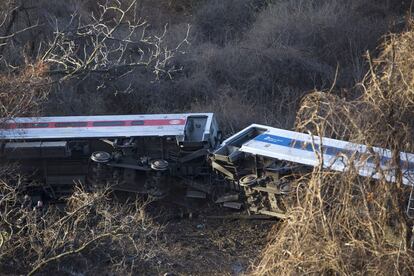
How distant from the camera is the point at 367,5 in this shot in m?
20.4

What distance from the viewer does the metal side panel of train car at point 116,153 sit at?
1252 centimetres

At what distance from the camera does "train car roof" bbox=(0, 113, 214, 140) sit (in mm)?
12734

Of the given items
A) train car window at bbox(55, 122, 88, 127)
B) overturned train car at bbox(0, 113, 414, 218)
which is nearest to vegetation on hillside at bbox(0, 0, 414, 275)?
train car window at bbox(55, 122, 88, 127)

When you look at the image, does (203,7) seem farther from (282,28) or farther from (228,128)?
(228,128)

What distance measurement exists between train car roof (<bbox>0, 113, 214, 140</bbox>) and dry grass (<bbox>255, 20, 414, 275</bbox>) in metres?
4.72

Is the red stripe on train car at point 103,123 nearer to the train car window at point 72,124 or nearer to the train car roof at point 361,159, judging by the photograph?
the train car window at point 72,124

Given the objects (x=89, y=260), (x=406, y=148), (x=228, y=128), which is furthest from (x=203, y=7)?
(x=406, y=148)

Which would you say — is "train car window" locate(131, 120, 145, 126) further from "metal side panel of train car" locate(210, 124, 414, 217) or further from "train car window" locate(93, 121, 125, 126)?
"metal side panel of train car" locate(210, 124, 414, 217)

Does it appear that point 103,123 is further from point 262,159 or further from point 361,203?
point 361,203

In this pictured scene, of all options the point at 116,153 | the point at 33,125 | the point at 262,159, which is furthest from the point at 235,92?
the point at 262,159

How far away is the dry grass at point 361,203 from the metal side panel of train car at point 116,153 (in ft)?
14.6

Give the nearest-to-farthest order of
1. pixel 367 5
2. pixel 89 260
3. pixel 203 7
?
pixel 89 260 → pixel 367 5 → pixel 203 7

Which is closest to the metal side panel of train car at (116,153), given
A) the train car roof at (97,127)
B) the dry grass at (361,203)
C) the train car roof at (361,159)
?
the train car roof at (97,127)

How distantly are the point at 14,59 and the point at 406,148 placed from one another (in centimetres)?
1106
